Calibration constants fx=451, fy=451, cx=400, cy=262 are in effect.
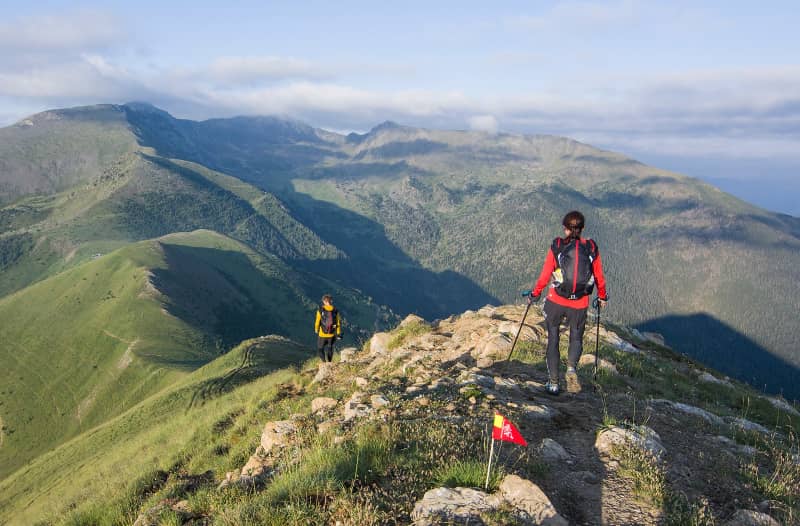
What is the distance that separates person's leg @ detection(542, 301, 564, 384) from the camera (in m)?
12.7

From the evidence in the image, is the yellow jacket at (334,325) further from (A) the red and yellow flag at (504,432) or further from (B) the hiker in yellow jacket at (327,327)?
(A) the red and yellow flag at (504,432)

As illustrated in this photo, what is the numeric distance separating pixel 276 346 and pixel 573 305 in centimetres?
5827

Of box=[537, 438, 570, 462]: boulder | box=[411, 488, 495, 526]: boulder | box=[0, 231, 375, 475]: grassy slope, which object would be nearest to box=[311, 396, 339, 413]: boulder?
box=[537, 438, 570, 462]: boulder

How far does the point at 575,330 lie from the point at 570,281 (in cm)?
191

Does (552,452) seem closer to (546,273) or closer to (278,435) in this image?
(546,273)

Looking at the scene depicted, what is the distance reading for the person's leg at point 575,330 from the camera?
12.5m

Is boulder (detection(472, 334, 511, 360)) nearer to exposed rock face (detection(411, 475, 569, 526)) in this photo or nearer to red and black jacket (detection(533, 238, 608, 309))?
red and black jacket (detection(533, 238, 608, 309))

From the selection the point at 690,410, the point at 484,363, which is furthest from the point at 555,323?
the point at 690,410

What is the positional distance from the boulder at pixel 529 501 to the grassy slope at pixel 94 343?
92580mm

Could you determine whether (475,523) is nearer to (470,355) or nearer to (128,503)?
(128,503)

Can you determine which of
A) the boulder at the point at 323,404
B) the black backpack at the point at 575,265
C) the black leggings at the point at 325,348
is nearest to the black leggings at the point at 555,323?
the black backpack at the point at 575,265

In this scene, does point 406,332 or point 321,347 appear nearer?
point 406,332

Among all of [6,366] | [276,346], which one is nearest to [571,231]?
[276,346]

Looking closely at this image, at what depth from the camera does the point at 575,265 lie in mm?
11977
